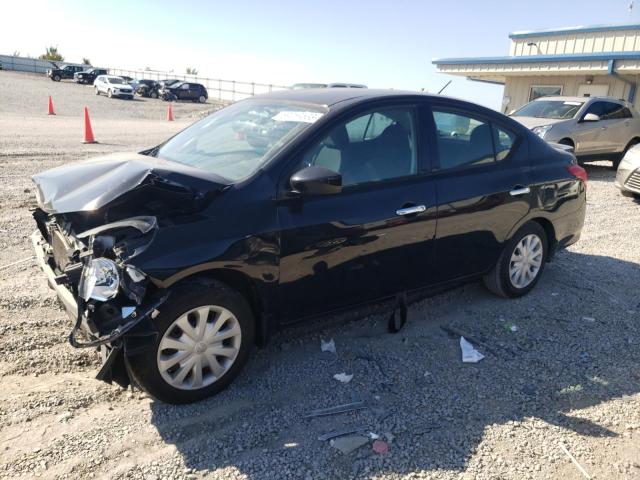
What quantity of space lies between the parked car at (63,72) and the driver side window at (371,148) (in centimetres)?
5392

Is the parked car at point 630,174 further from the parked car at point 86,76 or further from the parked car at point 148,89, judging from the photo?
the parked car at point 86,76

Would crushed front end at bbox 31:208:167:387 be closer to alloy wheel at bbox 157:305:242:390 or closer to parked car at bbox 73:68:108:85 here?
alloy wheel at bbox 157:305:242:390

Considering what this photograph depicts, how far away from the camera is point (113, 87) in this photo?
38.2 m

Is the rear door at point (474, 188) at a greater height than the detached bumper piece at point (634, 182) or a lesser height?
greater

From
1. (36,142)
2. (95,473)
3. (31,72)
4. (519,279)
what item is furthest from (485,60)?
(31,72)

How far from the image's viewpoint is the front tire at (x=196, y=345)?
9.84ft

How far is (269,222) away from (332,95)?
134 centimetres

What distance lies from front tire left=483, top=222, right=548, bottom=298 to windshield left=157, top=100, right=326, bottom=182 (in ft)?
7.38

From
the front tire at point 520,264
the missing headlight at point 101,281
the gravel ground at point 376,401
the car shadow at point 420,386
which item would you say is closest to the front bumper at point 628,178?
the gravel ground at point 376,401

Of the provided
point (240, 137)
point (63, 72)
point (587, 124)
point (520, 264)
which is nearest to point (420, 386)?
point (520, 264)

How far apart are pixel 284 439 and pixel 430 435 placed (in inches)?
33.7

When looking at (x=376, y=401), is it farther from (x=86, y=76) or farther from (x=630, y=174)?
(x=86, y=76)

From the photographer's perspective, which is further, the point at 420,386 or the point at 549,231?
the point at 549,231

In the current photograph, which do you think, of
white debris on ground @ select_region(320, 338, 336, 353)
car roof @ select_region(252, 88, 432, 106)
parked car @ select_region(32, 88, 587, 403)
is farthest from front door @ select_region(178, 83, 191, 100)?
white debris on ground @ select_region(320, 338, 336, 353)
